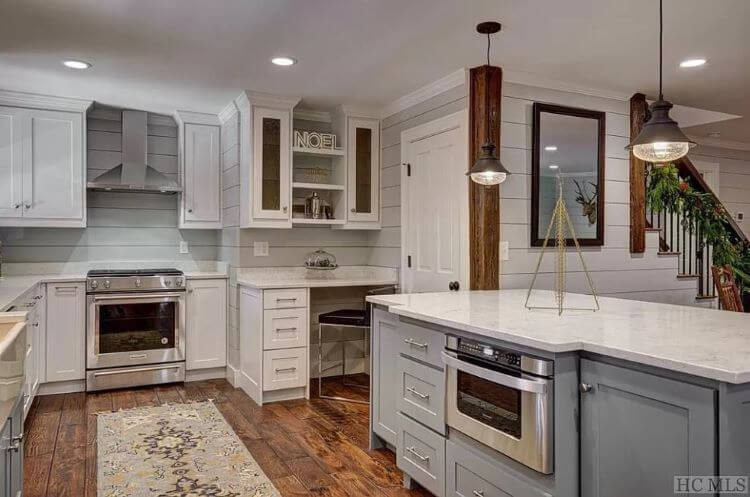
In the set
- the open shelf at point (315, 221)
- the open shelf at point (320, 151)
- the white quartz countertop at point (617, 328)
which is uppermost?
the open shelf at point (320, 151)

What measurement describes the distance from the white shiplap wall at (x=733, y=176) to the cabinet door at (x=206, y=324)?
5.93 meters

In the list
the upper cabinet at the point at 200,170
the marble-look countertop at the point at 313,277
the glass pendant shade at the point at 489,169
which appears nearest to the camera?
the glass pendant shade at the point at 489,169

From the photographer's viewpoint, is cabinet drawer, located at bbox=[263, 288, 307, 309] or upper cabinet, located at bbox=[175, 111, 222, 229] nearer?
cabinet drawer, located at bbox=[263, 288, 307, 309]

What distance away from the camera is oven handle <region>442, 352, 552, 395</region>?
184 cm

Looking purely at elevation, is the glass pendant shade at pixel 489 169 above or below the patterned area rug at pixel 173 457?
above

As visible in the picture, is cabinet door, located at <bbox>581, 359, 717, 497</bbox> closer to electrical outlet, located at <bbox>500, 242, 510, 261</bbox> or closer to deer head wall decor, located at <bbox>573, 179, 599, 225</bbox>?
electrical outlet, located at <bbox>500, 242, 510, 261</bbox>

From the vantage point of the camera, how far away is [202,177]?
195 inches

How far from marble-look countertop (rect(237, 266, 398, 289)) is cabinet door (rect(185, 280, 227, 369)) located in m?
0.42

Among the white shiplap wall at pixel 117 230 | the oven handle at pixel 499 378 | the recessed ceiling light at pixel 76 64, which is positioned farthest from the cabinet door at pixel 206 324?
the oven handle at pixel 499 378

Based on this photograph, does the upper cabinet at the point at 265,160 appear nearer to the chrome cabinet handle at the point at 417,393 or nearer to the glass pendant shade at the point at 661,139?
the chrome cabinet handle at the point at 417,393

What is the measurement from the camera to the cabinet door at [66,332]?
4246 millimetres

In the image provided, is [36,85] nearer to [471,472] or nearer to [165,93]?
[165,93]

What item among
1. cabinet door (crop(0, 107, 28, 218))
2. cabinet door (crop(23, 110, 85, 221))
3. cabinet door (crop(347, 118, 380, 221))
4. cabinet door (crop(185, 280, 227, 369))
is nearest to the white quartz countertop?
cabinet door (crop(347, 118, 380, 221))

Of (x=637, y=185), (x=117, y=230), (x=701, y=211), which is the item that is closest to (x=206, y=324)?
(x=117, y=230)
